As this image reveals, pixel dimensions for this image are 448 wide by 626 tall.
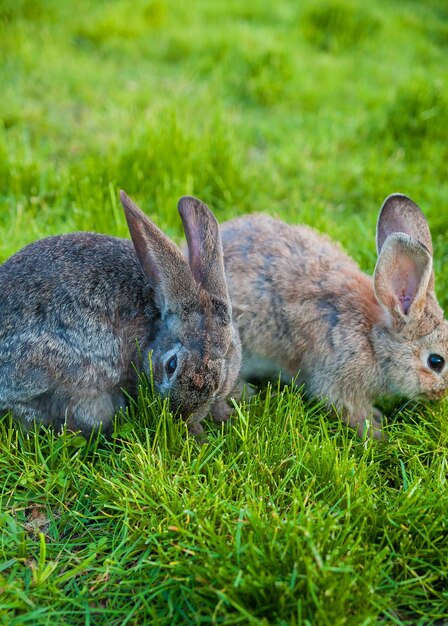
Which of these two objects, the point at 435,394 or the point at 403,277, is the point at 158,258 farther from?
the point at 435,394

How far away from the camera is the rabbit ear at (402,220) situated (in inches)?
169

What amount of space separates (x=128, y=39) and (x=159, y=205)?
4.54 meters

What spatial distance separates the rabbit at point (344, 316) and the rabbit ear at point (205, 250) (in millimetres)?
525

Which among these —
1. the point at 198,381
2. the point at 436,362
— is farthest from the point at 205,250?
the point at 436,362

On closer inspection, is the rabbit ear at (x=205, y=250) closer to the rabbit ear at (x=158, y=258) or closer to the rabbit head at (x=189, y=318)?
the rabbit head at (x=189, y=318)

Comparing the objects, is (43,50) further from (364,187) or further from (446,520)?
(446,520)

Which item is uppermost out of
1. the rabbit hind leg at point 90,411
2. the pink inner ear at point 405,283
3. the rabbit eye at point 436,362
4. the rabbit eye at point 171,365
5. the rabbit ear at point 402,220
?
the rabbit ear at point 402,220

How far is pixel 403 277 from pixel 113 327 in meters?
1.73

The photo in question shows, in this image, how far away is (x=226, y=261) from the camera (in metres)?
4.37

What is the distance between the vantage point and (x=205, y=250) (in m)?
3.77

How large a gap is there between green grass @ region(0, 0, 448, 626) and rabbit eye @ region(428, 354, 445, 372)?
225 millimetres

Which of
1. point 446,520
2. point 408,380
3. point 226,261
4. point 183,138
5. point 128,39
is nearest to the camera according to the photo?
point 446,520

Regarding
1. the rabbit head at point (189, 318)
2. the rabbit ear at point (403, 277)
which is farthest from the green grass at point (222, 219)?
the rabbit ear at point (403, 277)

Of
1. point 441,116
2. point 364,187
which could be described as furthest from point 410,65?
point 364,187
